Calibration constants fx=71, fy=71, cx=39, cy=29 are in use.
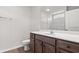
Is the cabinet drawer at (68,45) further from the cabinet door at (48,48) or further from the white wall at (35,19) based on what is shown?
the white wall at (35,19)

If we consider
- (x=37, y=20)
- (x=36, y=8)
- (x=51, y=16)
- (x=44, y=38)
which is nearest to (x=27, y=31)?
(x=37, y=20)

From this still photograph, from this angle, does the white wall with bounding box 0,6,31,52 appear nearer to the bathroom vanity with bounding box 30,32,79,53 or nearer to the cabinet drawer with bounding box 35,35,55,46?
the bathroom vanity with bounding box 30,32,79,53

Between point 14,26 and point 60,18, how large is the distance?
171cm

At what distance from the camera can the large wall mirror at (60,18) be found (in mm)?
1728

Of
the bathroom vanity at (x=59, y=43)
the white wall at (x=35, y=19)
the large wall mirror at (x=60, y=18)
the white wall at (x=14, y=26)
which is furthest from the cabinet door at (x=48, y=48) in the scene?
the white wall at (x=14, y=26)

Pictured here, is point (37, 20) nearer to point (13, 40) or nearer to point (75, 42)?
point (13, 40)

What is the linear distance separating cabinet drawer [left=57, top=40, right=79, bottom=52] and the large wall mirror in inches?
29.2

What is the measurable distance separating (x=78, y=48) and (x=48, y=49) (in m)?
0.68

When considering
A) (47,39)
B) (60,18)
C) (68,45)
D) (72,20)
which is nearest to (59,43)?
(68,45)

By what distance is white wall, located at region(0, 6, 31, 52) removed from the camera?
95.3 inches

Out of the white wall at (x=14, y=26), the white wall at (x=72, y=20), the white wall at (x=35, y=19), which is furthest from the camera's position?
the white wall at (x=35, y=19)

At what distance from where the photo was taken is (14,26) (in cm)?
272

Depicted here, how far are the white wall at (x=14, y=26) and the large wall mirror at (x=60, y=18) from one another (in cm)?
82

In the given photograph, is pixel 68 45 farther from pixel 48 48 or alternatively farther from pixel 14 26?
pixel 14 26
